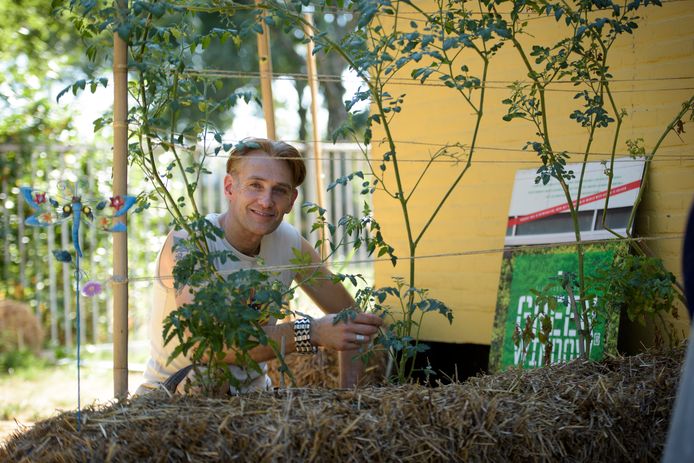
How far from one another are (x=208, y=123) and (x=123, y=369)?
3.10 feet

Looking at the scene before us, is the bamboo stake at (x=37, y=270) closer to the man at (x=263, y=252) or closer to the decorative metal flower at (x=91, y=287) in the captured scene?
the man at (x=263, y=252)

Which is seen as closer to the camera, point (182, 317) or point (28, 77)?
point (182, 317)

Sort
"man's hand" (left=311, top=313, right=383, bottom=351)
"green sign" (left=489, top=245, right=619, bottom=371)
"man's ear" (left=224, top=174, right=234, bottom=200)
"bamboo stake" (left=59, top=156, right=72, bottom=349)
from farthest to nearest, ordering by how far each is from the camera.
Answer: "bamboo stake" (left=59, top=156, right=72, bottom=349) → "green sign" (left=489, top=245, right=619, bottom=371) → "man's ear" (left=224, top=174, right=234, bottom=200) → "man's hand" (left=311, top=313, right=383, bottom=351)

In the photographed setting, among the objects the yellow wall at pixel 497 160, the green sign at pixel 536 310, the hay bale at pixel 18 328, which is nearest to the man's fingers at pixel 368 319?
the green sign at pixel 536 310

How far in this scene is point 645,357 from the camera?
323cm

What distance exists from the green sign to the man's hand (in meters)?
1.22

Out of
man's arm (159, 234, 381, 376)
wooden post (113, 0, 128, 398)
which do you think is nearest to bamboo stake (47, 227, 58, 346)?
man's arm (159, 234, 381, 376)

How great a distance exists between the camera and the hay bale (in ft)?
25.4

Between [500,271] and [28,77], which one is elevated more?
[28,77]

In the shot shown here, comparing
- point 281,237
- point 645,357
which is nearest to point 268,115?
Result: point 281,237

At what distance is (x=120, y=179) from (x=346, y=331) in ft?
3.17

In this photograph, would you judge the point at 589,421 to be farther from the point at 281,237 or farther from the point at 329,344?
the point at 281,237

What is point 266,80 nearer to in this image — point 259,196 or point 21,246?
point 259,196

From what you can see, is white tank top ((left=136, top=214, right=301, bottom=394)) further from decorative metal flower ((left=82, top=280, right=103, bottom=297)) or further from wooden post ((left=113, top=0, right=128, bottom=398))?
decorative metal flower ((left=82, top=280, right=103, bottom=297))
